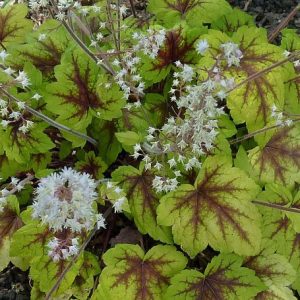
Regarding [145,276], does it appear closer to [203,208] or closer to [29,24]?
[203,208]

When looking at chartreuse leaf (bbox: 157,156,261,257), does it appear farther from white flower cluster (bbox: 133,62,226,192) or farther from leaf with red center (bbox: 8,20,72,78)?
leaf with red center (bbox: 8,20,72,78)

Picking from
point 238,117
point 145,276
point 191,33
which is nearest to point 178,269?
point 145,276

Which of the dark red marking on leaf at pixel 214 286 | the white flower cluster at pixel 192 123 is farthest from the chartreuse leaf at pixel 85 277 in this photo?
the white flower cluster at pixel 192 123

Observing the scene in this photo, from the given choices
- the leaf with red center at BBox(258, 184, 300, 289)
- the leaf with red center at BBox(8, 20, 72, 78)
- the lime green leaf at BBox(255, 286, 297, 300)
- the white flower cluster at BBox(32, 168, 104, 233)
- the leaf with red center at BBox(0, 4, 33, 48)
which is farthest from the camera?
the leaf with red center at BBox(0, 4, 33, 48)

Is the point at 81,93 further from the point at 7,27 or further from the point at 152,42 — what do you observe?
the point at 7,27

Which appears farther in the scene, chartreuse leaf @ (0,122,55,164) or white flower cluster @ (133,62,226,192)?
chartreuse leaf @ (0,122,55,164)

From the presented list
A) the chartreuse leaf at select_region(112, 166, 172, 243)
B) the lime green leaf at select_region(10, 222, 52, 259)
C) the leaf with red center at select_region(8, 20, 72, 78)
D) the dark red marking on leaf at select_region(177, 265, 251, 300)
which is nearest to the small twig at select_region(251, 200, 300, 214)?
the dark red marking on leaf at select_region(177, 265, 251, 300)

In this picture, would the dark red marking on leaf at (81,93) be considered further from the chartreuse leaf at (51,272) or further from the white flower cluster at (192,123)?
the chartreuse leaf at (51,272)
